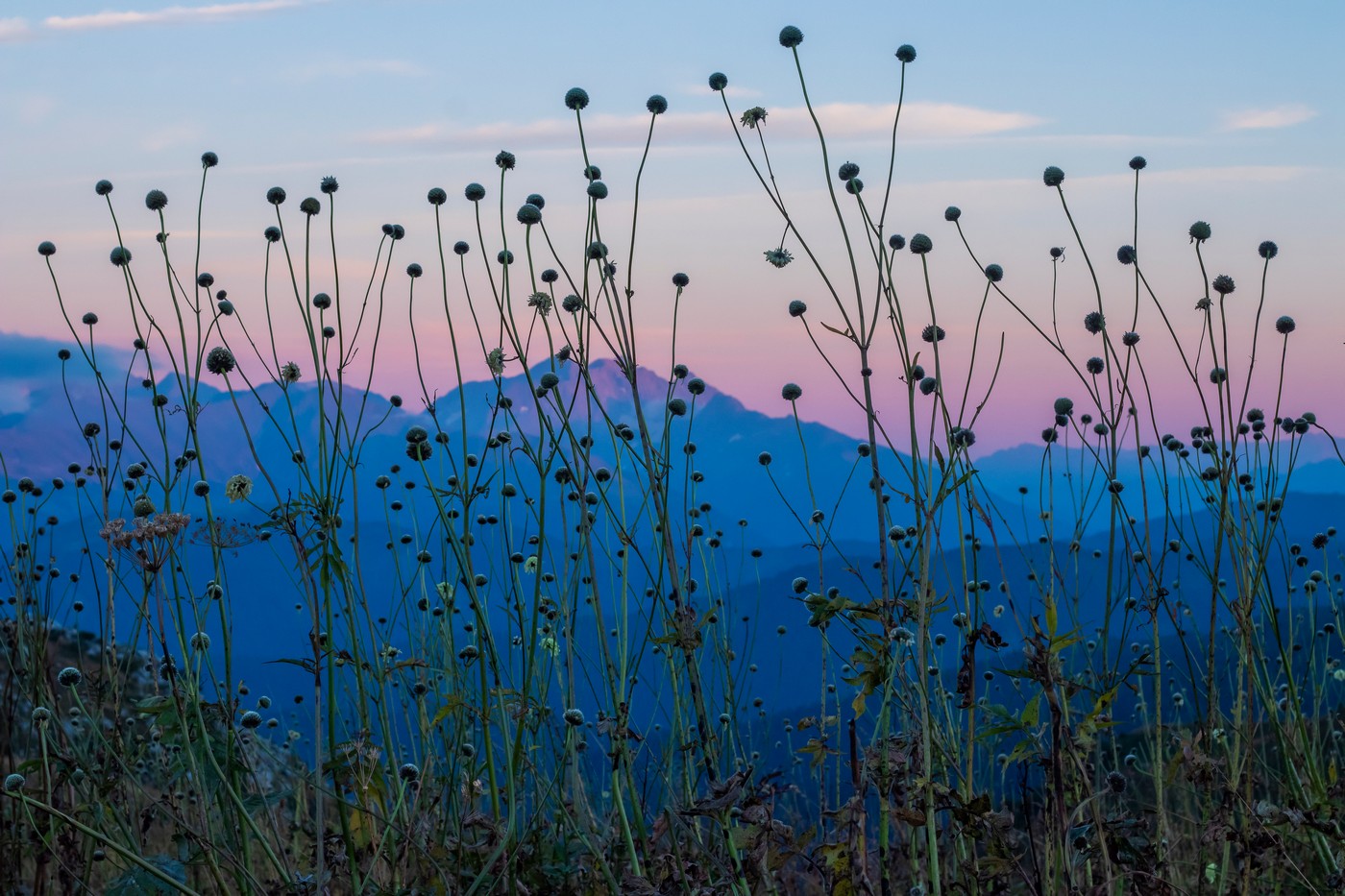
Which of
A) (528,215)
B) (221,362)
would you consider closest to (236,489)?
(221,362)

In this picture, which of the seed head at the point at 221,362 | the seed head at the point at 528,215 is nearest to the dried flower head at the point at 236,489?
the seed head at the point at 221,362

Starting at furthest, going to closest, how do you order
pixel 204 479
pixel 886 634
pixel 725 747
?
pixel 725 747 → pixel 204 479 → pixel 886 634

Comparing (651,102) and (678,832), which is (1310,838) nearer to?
(678,832)

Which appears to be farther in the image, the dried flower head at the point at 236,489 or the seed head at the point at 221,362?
the seed head at the point at 221,362

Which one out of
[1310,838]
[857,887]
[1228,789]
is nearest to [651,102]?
[857,887]

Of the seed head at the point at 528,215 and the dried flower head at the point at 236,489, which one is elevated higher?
the seed head at the point at 528,215

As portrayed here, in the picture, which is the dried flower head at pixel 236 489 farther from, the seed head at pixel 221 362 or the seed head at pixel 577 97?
the seed head at pixel 577 97

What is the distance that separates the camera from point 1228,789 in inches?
145

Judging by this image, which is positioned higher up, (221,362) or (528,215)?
(528,215)

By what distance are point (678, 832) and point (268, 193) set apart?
252 cm

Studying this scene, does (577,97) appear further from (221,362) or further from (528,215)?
(221,362)

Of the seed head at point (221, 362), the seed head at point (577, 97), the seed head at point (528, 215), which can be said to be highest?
the seed head at point (577, 97)

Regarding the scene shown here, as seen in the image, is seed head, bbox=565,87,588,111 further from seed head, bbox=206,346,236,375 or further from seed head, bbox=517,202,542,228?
seed head, bbox=206,346,236,375

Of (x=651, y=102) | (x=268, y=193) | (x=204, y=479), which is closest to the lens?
(x=204, y=479)
